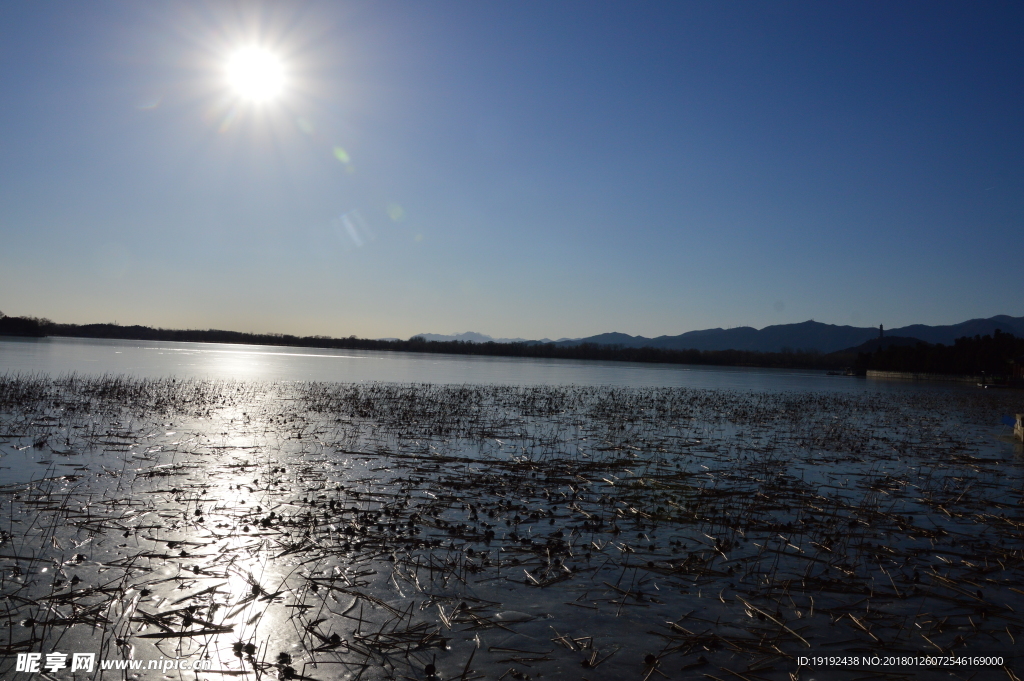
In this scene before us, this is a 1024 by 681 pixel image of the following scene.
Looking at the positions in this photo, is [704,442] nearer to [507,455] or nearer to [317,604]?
[507,455]

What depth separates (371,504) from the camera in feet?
35.9

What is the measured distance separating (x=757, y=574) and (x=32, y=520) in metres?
10.5

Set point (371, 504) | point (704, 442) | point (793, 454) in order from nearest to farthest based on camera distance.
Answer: point (371, 504), point (793, 454), point (704, 442)

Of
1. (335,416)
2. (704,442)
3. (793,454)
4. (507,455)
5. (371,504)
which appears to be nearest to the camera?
(371,504)

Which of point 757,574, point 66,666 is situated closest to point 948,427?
point 757,574

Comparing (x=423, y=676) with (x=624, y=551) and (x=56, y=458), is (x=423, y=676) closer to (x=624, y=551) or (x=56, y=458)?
(x=624, y=551)

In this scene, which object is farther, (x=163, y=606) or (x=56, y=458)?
(x=56, y=458)

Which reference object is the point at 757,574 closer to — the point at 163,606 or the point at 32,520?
the point at 163,606

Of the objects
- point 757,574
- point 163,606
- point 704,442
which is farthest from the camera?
point 704,442

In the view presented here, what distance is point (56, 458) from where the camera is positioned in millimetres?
14039

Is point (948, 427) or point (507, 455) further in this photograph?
point (948, 427)

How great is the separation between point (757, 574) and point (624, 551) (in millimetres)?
1782

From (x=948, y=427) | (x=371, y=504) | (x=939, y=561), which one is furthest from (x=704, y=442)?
(x=948, y=427)

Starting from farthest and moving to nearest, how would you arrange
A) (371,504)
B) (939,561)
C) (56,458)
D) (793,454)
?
(793,454) → (56,458) → (371,504) → (939,561)
